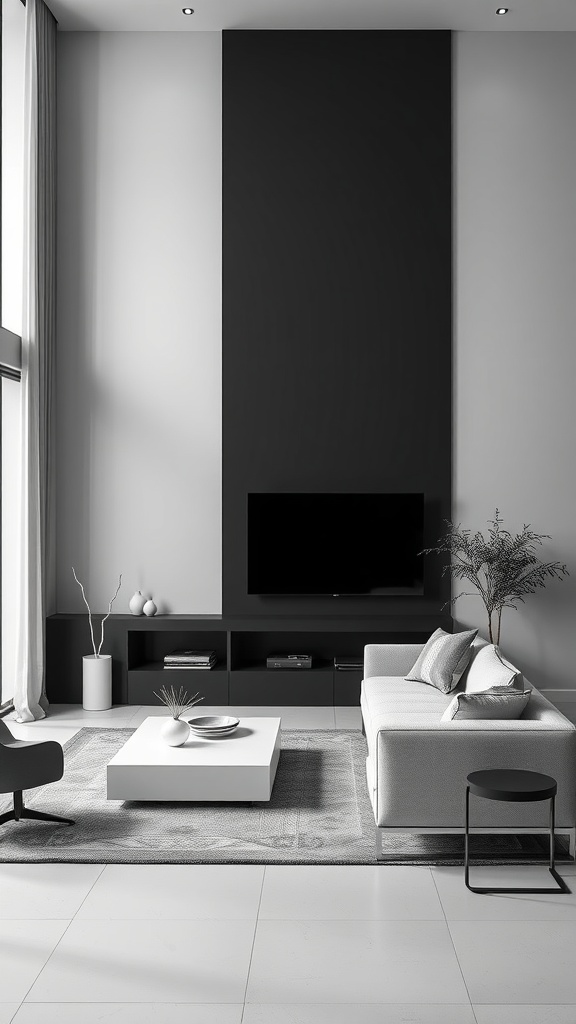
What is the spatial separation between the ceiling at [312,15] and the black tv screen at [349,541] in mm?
3471

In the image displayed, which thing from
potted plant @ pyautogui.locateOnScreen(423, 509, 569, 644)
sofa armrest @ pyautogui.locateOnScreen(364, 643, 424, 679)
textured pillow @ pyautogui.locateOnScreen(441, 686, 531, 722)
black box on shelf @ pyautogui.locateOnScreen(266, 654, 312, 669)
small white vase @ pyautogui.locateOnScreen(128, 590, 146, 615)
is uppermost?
potted plant @ pyautogui.locateOnScreen(423, 509, 569, 644)

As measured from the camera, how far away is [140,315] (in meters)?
7.06

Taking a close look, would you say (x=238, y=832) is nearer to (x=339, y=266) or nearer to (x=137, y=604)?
(x=137, y=604)

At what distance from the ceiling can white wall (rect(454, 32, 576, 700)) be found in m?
0.19

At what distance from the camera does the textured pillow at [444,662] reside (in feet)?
17.0

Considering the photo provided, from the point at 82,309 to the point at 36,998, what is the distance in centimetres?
530

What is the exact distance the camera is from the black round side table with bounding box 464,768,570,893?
346 centimetres

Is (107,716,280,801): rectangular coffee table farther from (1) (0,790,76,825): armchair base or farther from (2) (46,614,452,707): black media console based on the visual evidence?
(2) (46,614,452,707): black media console

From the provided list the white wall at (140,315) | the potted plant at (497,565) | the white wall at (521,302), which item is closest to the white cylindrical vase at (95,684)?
the white wall at (140,315)

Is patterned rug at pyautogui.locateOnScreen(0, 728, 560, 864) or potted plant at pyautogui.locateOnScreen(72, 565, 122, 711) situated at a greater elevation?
potted plant at pyautogui.locateOnScreen(72, 565, 122, 711)

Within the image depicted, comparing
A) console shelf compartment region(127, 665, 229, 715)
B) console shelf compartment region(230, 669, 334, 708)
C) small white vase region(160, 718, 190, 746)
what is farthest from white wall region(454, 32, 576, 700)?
small white vase region(160, 718, 190, 746)

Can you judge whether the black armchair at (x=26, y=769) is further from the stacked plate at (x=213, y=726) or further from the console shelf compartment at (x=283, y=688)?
the console shelf compartment at (x=283, y=688)

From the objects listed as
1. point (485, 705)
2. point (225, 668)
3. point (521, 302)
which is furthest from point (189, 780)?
point (521, 302)

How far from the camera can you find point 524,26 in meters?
6.84
